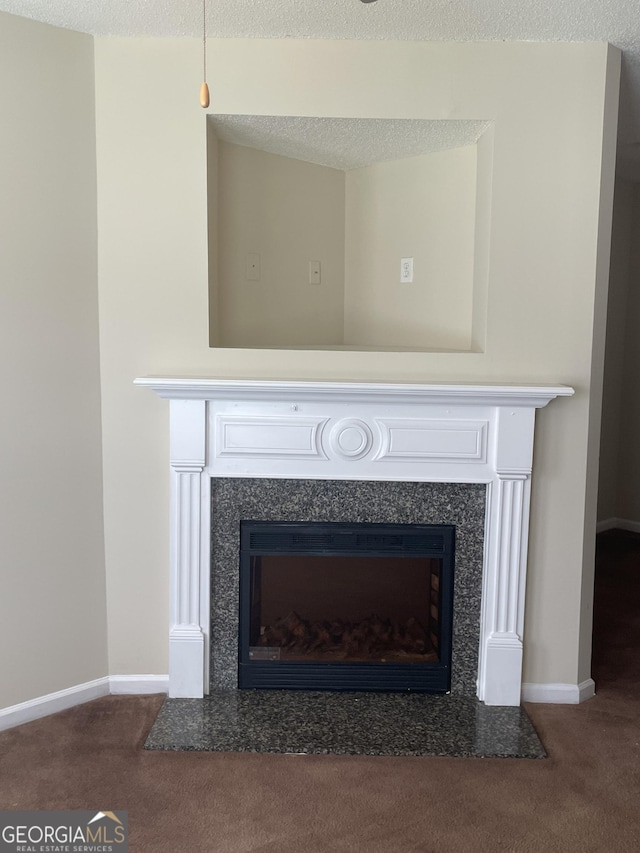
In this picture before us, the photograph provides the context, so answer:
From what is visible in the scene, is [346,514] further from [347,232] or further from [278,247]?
[347,232]

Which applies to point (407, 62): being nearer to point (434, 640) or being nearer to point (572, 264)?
point (572, 264)

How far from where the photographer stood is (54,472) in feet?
8.58

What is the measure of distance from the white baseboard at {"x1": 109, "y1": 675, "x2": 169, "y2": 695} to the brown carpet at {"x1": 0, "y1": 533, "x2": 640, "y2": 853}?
0.44ft

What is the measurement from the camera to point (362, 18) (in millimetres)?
2361

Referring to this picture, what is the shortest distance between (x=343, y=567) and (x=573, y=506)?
90cm

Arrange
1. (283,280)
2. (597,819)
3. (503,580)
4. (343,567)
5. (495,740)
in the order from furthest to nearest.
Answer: (283,280) → (343,567) → (503,580) → (495,740) → (597,819)

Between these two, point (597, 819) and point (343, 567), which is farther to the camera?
point (343, 567)

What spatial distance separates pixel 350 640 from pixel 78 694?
1.03 meters

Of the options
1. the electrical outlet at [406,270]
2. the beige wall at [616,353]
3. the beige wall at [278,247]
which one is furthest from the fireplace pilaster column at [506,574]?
the beige wall at [616,353]

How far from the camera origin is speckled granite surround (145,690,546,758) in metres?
2.44

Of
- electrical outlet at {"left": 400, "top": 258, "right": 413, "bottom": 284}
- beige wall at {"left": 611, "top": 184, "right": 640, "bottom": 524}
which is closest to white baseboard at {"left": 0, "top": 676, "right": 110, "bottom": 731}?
electrical outlet at {"left": 400, "top": 258, "right": 413, "bottom": 284}

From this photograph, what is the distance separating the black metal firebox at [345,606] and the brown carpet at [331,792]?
1.38 ft

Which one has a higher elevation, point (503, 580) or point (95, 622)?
point (503, 580)

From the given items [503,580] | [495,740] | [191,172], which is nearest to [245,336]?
[191,172]
